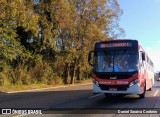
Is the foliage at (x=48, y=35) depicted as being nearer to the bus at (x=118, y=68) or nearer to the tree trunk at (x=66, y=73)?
the tree trunk at (x=66, y=73)

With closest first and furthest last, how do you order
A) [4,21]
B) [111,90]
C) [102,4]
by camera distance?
1. [111,90]
2. [4,21]
3. [102,4]

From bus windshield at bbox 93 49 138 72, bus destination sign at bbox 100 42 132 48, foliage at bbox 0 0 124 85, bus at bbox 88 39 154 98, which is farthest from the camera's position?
foliage at bbox 0 0 124 85

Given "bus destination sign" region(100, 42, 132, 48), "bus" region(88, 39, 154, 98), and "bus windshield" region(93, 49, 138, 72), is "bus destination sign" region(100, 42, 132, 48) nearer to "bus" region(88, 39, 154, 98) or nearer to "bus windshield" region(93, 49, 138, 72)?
"bus" region(88, 39, 154, 98)

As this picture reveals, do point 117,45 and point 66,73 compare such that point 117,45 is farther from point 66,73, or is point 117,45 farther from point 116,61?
point 66,73

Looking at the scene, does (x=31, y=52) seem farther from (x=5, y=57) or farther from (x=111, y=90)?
(x=111, y=90)

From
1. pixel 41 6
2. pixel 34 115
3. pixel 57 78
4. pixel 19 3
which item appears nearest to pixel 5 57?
pixel 19 3

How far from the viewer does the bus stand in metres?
16.7

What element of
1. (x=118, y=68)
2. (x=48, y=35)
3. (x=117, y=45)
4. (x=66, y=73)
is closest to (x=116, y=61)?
(x=118, y=68)

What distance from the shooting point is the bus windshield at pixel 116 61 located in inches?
670

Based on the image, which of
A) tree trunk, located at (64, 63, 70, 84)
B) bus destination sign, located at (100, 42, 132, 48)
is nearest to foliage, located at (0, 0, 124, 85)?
tree trunk, located at (64, 63, 70, 84)

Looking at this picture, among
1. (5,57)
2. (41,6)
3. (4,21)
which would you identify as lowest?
(5,57)

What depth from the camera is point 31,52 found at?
3569 cm

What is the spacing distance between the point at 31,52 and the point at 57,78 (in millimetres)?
7569

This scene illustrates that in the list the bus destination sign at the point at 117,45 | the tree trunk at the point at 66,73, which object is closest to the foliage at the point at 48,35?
the tree trunk at the point at 66,73
